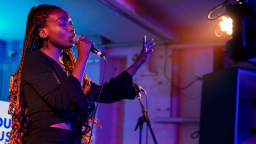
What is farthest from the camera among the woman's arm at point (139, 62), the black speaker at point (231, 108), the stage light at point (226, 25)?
the stage light at point (226, 25)

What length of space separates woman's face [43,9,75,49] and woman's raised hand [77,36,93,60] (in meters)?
0.09

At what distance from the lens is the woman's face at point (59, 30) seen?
128 centimetres

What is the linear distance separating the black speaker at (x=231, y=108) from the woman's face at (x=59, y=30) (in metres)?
2.26

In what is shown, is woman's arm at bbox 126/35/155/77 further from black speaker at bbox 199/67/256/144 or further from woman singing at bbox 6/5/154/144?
black speaker at bbox 199/67/256/144

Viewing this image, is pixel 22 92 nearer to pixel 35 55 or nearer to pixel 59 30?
pixel 35 55

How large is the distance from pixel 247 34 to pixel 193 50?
201cm

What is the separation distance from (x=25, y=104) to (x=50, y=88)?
212 mm

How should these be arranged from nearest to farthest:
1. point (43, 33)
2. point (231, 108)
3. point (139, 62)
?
point (43, 33) < point (139, 62) < point (231, 108)

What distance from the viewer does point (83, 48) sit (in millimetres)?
1197

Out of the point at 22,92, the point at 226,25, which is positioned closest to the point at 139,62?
the point at 22,92

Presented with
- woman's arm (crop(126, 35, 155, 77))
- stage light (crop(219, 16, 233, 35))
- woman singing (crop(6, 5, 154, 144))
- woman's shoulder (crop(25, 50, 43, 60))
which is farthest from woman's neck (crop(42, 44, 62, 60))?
stage light (crop(219, 16, 233, 35))

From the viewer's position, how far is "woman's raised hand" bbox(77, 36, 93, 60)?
118 cm

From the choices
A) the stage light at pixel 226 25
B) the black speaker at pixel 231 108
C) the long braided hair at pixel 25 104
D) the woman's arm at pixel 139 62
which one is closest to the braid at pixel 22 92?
the long braided hair at pixel 25 104

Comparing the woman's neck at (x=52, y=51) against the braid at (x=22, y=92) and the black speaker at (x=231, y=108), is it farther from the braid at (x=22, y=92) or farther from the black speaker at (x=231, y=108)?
the black speaker at (x=231, y=108)
